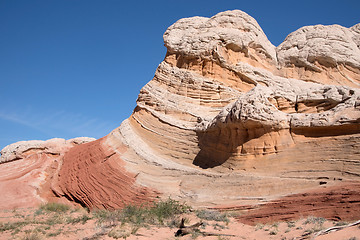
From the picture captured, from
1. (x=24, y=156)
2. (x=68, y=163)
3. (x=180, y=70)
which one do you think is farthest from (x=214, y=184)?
(x=24, y=156)

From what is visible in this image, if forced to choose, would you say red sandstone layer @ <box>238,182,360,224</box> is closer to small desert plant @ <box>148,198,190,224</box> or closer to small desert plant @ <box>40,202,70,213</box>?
small desert plant @ <box>148,198,190,224</box>

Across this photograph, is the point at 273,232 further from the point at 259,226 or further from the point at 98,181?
the point at 98,181

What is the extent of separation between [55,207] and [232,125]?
9506 mm

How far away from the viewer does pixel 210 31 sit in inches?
781

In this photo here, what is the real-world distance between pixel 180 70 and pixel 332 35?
9.56 m

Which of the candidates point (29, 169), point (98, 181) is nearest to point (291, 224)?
point (98, 181)

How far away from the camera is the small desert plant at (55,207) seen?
1602cm

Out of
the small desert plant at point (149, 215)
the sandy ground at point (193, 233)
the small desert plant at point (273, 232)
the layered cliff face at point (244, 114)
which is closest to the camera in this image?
the sandy ground at point (193, 233)

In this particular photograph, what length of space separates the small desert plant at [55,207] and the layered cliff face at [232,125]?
0.81 metres

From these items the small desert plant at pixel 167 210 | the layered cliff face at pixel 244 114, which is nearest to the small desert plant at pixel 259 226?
the layered cliff face at pixel 244 114

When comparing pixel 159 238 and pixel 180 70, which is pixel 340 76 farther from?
pixel 159 238

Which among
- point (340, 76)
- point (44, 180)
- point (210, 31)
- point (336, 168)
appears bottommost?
point (336, 168)

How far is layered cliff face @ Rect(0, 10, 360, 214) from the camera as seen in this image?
11883 millimetres

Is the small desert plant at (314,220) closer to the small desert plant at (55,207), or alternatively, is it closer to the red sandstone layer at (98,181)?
the red sandstone layer at (98,181)
